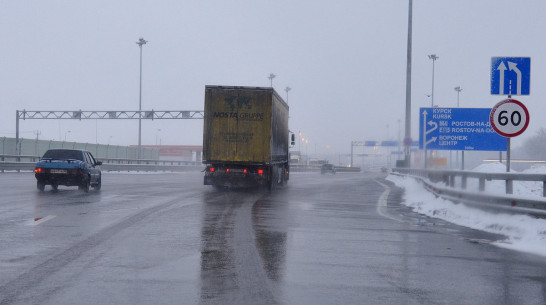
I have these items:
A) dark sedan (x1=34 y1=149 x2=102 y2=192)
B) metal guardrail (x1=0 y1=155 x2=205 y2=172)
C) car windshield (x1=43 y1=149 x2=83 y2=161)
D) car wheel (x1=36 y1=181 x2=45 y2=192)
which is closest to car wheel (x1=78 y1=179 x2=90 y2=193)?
dark sedan (x1=34 y1=149 x2=102 y2=192)

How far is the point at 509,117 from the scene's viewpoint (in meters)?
12.0

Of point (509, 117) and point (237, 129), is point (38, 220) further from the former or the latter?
point (237, 129)

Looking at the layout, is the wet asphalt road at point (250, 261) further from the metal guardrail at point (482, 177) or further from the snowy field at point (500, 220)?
the metal guardrail at point (482, 177)

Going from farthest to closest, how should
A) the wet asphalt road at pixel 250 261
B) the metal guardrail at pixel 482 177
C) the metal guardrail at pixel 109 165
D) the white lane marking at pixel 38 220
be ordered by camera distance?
the metal guardrail at pixel 109 165 → the white lane marking at pixel 38 220 → the metal guardrail at pixel 482 177 → the wet asphalt road at pixel 250 261

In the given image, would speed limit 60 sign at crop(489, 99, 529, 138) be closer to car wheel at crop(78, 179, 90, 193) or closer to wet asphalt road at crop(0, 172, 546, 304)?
wet asphalt road at crop(0, 172, 546, 304)

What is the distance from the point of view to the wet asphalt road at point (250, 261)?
5930 millimetres

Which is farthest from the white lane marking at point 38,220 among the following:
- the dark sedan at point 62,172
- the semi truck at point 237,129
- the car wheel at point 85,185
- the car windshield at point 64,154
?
the semi truck at point 237,129

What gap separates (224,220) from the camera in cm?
1277

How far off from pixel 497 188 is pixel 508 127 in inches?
80.6

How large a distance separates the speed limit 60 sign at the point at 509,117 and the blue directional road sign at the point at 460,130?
1432 cm

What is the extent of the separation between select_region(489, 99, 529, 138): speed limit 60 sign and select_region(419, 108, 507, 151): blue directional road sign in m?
14.3

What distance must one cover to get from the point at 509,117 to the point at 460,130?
52.0 ft

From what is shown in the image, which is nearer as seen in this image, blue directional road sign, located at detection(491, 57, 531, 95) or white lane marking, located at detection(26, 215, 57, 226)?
white lane marking, located at detection(26, 215, 57, 226)

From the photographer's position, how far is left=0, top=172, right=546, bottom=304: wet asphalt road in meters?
5.93
